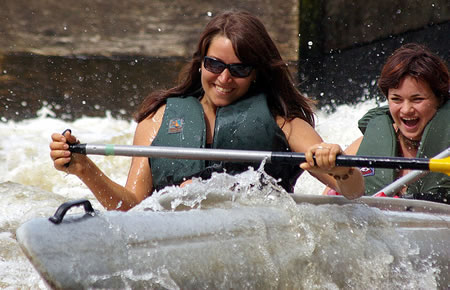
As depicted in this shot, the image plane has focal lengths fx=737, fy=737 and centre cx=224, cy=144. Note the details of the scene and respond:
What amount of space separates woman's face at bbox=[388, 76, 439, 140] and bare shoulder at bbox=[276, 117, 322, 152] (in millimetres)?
545

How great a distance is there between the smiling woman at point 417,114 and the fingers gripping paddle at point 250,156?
66 cm

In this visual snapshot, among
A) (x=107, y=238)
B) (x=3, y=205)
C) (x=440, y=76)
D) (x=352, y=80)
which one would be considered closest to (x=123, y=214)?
(x=107, y=238)

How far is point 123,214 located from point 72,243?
→ 0.21 meters

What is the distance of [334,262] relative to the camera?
2125 millimetres

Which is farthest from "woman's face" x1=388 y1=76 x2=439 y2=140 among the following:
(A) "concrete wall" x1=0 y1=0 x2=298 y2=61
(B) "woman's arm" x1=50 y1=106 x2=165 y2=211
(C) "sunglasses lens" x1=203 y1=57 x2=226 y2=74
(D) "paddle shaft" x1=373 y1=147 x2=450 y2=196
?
(A) "concrete wall" x1=0 y1=0 x2=298 y2=61

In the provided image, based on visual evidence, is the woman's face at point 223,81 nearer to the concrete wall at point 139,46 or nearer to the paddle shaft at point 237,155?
the paddle shaft at point 237,155

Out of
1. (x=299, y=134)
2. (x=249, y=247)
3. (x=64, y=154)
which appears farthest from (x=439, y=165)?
(x=64, y=154)

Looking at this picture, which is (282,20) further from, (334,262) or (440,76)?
(334,262)

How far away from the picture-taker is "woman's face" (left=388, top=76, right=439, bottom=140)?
2.96 metres

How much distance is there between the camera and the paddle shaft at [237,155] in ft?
7.20

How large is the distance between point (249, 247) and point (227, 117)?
704mm

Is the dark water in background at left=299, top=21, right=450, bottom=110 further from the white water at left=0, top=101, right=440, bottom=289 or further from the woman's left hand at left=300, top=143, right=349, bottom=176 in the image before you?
the woman's left hand at left=300, top=143, right=349, bottom=176

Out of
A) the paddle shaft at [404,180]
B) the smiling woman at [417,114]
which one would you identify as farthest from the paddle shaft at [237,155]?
the smiling woman at [417,114]

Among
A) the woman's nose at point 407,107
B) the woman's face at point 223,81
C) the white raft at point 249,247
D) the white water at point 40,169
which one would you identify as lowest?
the white water at point 40,169
